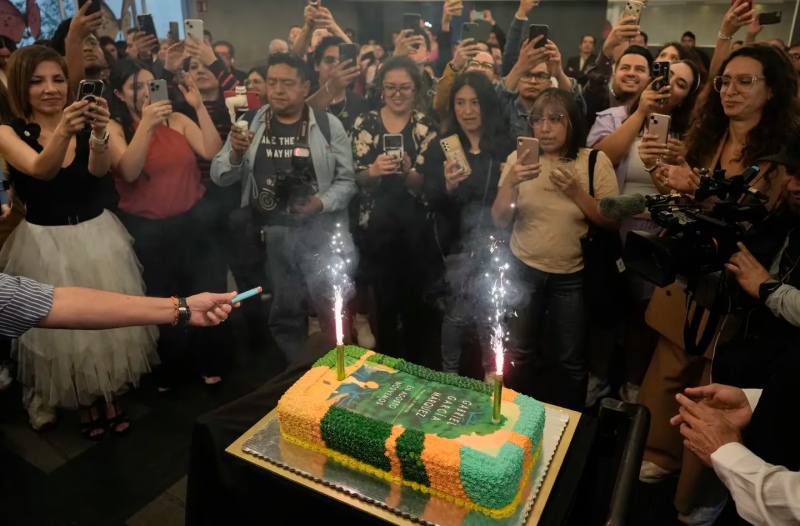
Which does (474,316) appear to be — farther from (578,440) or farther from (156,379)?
(156,379)

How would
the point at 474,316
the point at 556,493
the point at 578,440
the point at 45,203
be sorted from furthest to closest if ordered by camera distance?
the point at 474,316 → the point at 45,203 → the point at 578,440 → the point at 556,493

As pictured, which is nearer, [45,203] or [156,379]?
[45,203]

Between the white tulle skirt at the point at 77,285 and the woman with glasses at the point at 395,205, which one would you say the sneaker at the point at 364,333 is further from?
the white tulle skirt at the point at 77,285

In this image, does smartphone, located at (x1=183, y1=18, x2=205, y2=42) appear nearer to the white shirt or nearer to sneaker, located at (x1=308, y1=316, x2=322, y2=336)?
sneaker, located at (x1=308, y1=316, x2=322, y2=336)

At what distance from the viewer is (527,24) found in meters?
2.76

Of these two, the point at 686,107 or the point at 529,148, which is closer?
the point at 529,148

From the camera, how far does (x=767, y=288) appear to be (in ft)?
5.65

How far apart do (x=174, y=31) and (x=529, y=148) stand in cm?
198

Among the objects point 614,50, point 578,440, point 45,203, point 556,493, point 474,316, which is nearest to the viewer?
point 556,493

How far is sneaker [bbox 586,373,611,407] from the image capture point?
9.37 ft

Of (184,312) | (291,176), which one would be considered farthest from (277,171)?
(184,312)

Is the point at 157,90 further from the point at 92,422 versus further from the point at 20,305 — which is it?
the point at 92,422

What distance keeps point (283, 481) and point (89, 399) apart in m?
1.67

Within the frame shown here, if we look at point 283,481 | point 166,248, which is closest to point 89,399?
point 166,248
